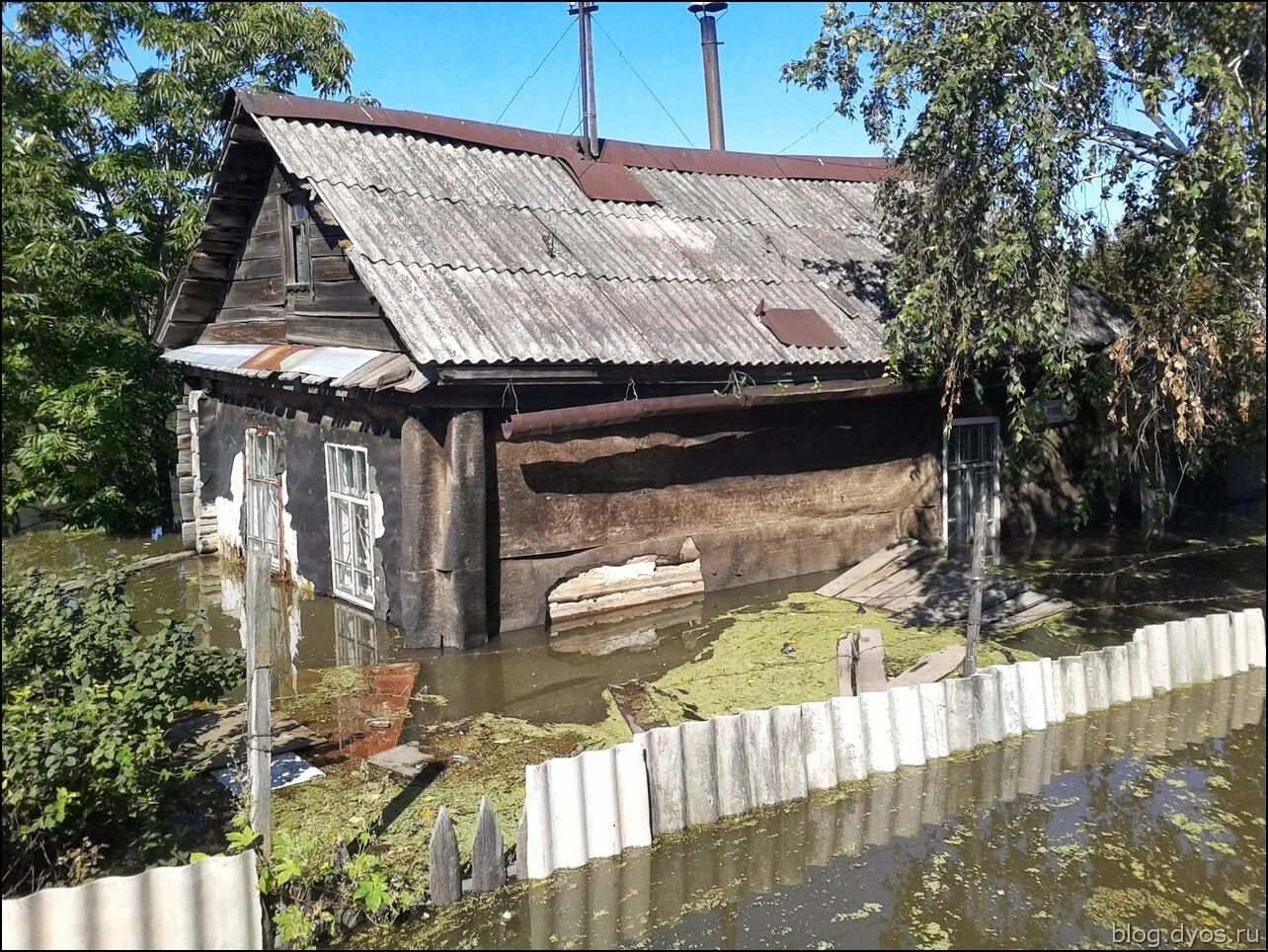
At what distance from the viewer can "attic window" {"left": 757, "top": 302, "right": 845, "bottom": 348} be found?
11.2m

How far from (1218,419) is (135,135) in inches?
632

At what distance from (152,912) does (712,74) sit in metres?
18.0

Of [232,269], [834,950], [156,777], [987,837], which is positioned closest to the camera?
[834,950]

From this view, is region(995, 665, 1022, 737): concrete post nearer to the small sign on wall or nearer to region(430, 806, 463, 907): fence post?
region(430, 806, 463, 907): fence post

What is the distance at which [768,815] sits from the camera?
5.93 metres

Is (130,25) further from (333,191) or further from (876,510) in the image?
(876,510)

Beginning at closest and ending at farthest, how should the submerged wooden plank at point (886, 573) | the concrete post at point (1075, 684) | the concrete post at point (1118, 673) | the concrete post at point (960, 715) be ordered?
the concrete post at point (960, 715), the concrete post at point (1075, 684), the concrete post at point (1118, 673), the submerged wooden plank at point (886, 573)

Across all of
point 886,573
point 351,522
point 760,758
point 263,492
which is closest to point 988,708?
point 760,758

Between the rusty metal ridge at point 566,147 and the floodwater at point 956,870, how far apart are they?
24.3 feet

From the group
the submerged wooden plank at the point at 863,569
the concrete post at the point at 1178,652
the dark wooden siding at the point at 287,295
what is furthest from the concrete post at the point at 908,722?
the dark wooden siding at the point at 287,295

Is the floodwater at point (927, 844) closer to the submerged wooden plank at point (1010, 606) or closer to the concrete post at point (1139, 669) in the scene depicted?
the concrete post at point (1139, 669)

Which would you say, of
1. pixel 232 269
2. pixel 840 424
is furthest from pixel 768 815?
pixel 232 269

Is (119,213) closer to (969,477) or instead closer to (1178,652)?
(969,477)

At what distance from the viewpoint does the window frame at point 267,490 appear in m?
11.8
